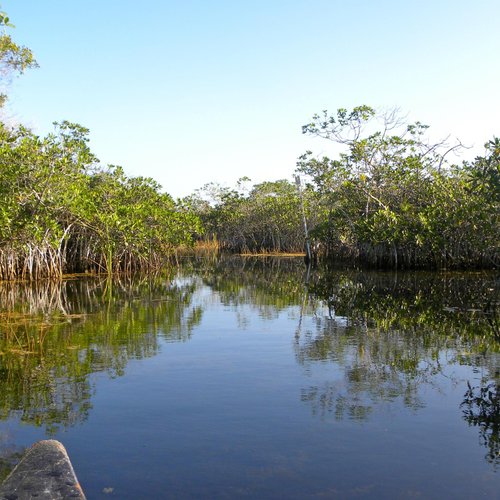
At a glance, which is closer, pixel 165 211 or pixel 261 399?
pixel 261 399

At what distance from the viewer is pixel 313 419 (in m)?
4.55

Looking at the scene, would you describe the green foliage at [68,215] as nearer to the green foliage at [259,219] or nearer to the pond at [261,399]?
the pond at [261,399]

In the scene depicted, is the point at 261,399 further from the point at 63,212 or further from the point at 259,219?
the point at 259,219

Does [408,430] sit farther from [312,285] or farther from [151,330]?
[312,285]

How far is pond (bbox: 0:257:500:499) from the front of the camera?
3.54 m

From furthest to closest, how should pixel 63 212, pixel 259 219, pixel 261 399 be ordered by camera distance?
pixel 259 219, pixel 63 212, pixel 261 399

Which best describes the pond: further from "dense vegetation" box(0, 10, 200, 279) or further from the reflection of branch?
"dense vegetation" box(0, 10, 200, 279)

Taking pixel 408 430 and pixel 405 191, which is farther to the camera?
pixel 405 191

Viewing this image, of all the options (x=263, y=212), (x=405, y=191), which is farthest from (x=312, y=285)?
(x=263, y=212)

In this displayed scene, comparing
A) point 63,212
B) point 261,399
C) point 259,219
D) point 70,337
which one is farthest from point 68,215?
point 259,219

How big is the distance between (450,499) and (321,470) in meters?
0.80

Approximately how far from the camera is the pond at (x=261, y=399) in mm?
3545

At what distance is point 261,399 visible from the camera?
5137mm

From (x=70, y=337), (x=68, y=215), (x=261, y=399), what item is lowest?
(x=261, y=399)
